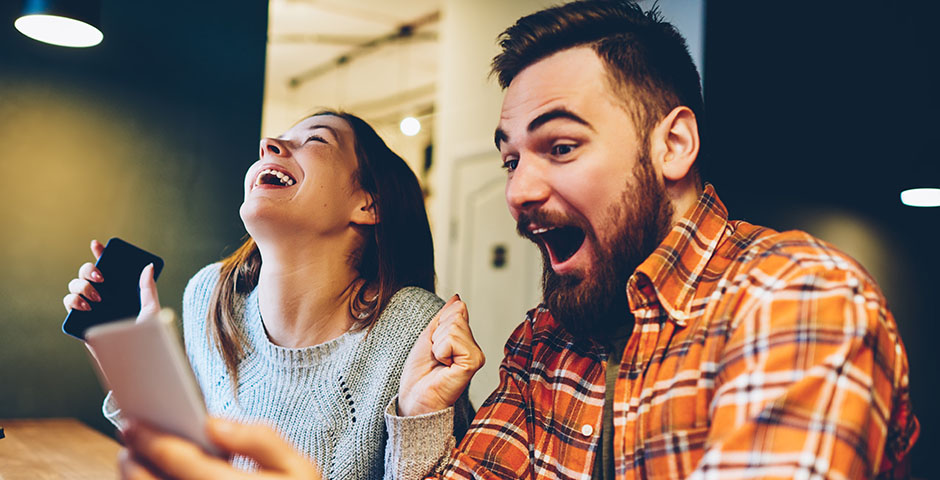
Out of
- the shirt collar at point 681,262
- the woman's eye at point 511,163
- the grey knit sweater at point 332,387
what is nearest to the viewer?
the shirt collar at point 681,262

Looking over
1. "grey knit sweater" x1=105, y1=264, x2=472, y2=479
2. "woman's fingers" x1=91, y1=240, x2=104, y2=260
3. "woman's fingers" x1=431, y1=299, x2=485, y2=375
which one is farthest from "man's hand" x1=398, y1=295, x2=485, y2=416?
"woman's fingers" x1=91, y1=240, x2=104, y2=260

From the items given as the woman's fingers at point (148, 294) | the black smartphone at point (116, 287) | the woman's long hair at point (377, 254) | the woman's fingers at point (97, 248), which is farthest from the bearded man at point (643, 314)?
the woman's fingers at point (97, 248)

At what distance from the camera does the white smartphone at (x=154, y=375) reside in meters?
0.53

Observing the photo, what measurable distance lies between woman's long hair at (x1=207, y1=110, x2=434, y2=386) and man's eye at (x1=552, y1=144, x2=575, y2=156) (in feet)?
2.01

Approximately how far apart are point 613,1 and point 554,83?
0.86 ft

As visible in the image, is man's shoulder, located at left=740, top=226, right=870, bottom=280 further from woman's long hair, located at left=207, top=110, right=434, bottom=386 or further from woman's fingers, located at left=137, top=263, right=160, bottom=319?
woman's fingers, located at left=137, top=263, right=160, bottom=319

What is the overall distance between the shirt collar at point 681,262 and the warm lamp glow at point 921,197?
0.88 metres

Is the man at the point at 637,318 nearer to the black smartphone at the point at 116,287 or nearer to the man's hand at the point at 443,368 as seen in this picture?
the man's hand at the point at 443,368

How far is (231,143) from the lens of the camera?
88.0 inches

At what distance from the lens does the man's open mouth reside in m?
1.18

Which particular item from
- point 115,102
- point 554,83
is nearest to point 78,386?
point 115,102

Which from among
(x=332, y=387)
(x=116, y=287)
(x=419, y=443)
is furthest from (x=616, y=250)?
(x=116, y=287)

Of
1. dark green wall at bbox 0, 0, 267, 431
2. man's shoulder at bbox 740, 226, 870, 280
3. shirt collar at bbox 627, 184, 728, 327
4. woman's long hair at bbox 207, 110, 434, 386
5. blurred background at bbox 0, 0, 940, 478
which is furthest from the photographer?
dark green wall at bbox 0, 0, 267, 431

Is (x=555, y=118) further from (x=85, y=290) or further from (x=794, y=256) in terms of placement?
(x=85, y=290)
